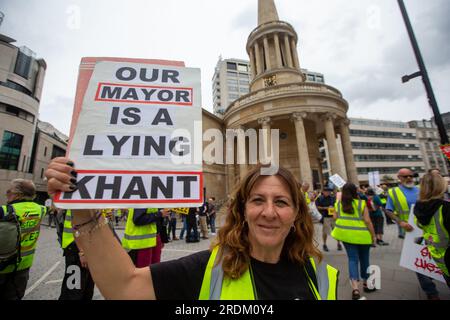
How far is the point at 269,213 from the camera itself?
4.58 ft

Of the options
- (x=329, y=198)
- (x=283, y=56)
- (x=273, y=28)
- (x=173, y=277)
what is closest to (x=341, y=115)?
(x=283, y=56)

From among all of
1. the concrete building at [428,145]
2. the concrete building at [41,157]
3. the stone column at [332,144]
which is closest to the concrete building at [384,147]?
the concrete building at [428,145]

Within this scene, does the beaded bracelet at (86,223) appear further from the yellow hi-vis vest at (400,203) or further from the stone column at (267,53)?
the stone column at (267,53)

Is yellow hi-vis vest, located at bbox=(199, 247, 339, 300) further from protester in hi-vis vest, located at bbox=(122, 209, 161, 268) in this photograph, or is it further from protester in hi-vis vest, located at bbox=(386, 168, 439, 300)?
protester in hi-vis vest, located at bbox=(386, 168, 439, 300)

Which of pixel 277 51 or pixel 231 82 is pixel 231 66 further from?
pixel 277 51

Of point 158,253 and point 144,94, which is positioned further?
point 158,253

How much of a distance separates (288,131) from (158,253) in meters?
22.1

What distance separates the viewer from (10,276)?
271 cm

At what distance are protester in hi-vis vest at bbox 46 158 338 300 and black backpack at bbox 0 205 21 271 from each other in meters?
2.49

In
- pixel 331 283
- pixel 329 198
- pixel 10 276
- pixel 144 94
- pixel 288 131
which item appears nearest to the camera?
pixel 331 283

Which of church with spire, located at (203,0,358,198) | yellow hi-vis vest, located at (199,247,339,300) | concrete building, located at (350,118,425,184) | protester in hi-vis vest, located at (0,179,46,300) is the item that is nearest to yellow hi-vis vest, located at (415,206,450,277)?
yellow hi-vis vest, located at (199,247,339,300)

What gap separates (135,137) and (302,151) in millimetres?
19507

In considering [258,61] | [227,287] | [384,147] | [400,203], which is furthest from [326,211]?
[384,147]

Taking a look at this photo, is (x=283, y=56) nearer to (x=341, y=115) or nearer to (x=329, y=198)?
(x=341, y=115)
